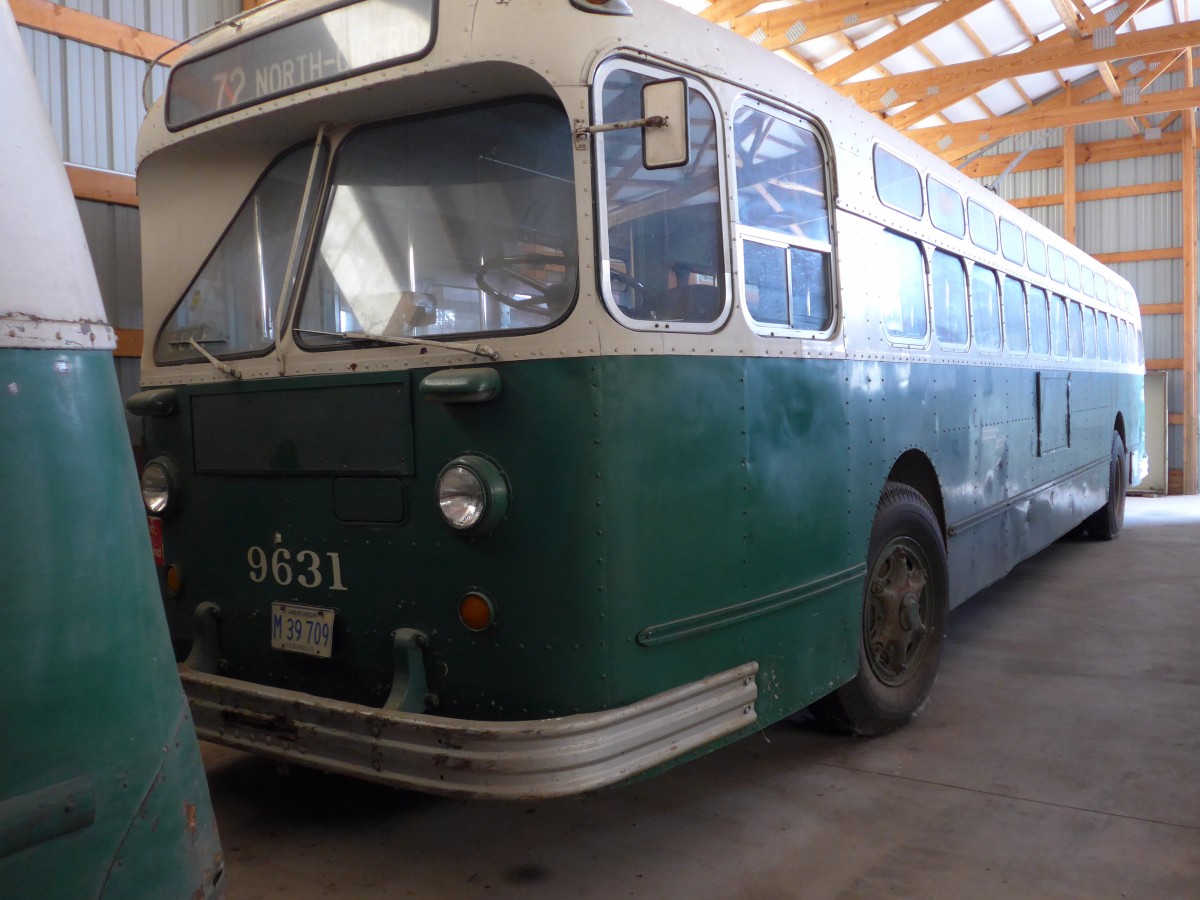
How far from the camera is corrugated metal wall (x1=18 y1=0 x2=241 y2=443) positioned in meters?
5.93

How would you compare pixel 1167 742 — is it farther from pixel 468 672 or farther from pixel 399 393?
pixel 399 393

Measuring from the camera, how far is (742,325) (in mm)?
3275

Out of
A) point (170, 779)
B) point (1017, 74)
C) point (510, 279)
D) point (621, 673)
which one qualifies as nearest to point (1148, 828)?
point (621, 673)

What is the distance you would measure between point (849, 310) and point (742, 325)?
0.87 meters

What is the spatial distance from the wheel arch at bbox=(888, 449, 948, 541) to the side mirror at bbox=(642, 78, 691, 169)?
7.56 feet

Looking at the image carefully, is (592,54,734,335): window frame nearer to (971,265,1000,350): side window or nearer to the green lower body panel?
the green lower body panel

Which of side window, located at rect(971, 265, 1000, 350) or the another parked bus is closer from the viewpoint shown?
the another parked bus

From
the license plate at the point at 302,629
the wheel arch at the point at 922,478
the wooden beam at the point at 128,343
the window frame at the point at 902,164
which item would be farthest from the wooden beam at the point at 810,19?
the license plate at the point at 302,629

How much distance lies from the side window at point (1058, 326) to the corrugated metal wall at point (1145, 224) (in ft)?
33.9

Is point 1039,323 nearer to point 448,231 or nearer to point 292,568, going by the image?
point 448,231

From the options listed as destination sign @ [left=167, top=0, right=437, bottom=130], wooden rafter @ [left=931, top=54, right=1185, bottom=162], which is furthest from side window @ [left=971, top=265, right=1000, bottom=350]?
wooden rafter @ [left=931, top=54, right=1185, bottom=162]

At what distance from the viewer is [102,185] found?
6.09 m

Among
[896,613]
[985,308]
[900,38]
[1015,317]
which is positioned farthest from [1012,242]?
[900,38]

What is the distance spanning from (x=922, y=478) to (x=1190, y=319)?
1418 cm
